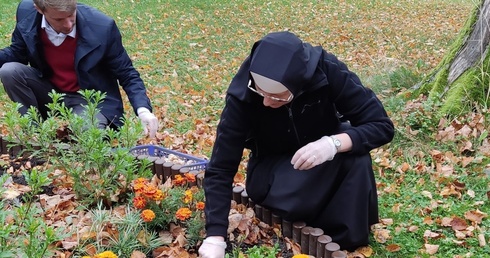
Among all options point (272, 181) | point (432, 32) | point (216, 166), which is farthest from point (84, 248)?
point (432, 32)

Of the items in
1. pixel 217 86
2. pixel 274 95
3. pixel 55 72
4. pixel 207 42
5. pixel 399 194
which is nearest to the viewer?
pixel 274 95

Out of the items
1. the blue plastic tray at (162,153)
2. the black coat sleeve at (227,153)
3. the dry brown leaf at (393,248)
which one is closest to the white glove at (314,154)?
the black coat sleeve at (227,153)

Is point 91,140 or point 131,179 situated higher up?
point 91,140

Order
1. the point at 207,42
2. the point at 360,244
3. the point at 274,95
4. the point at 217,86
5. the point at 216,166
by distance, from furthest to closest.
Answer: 1. the point at 207,42
2. the point at 217,86
3. the point at 360,244
4. the point at 216,166
5. the point at 274,95

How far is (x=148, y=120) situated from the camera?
2938mm

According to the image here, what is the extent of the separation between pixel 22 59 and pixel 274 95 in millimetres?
2401

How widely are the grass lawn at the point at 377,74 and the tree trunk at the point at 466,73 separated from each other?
0.15 meters

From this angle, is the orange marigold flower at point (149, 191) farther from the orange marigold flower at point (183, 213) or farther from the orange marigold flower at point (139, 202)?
the orange marigold flower at point (183, 213)

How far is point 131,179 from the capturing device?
2641 millimetres

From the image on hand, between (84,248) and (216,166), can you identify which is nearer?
(84,248)

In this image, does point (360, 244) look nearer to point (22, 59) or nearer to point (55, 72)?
point (55, 72)

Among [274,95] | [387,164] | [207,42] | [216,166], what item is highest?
[274,95]

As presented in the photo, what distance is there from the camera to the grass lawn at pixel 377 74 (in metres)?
2.99

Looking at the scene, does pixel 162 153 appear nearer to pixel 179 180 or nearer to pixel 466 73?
pixel 179 180
